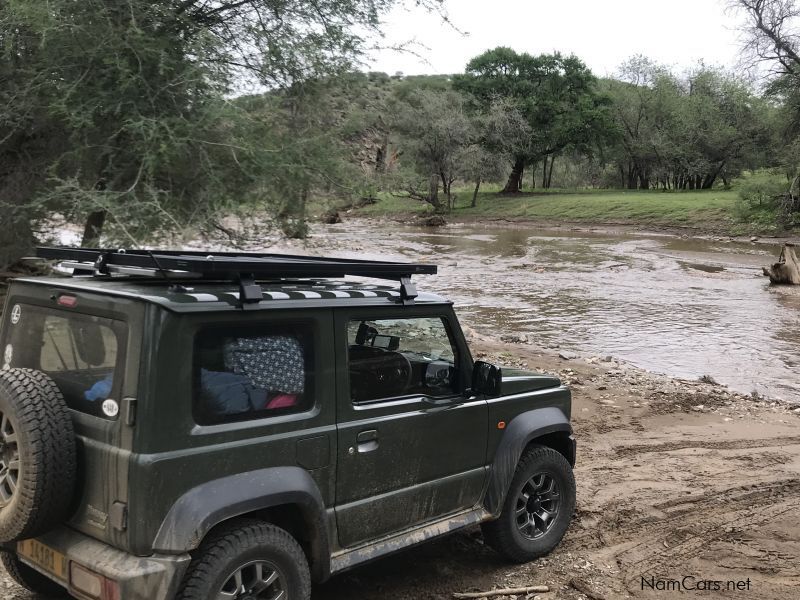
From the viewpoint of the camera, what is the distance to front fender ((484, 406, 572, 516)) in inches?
174

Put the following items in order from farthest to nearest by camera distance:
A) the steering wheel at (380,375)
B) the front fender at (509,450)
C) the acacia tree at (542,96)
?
the acacia tree at (542,96) < the front fender at (509,450) < the steering wheel at (380,375)

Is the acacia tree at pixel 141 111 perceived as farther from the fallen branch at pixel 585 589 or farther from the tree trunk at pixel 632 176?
the tree trunk at pixel 632 176

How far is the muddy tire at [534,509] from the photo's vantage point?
4.52 m

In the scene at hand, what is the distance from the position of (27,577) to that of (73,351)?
136 cm

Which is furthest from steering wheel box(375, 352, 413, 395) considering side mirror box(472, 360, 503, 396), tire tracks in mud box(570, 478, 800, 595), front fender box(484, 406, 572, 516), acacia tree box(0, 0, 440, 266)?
acacia tree box(0, 0, 440, 266)

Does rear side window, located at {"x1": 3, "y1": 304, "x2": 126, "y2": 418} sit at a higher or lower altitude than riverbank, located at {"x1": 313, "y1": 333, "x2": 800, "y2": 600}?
higher

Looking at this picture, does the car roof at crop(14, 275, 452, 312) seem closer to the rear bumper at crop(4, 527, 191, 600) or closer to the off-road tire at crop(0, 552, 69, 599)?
the rear bumper at crop(4, 527, 191, 600)

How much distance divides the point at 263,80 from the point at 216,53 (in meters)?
0.97

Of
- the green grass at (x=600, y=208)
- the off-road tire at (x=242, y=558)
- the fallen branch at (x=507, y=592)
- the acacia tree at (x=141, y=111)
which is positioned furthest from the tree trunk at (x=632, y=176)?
the off-road tire at (x=242, y=558)

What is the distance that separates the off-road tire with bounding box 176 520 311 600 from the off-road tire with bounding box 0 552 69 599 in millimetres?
1198

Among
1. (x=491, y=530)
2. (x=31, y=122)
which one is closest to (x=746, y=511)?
(x=491, y=530)

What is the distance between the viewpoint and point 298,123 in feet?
39.2

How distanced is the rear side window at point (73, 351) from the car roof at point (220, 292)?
0.15 m

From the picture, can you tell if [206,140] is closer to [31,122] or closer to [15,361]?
[31,122]
